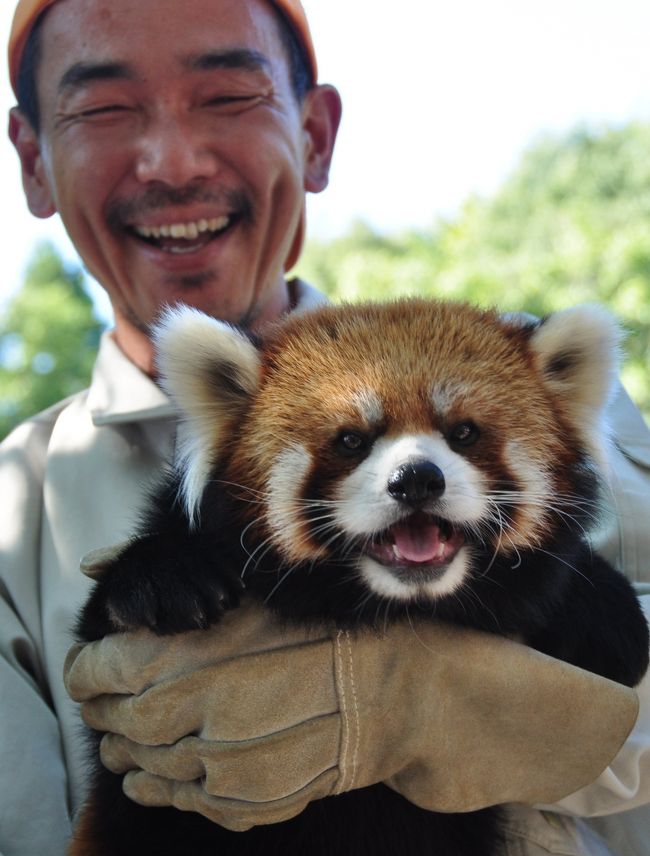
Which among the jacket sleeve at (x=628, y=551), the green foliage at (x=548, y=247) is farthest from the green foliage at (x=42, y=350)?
the jacket sleeve at (x=628, y=551)

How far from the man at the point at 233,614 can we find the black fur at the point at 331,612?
0.07 metres

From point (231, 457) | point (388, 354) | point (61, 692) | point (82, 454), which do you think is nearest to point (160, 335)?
point (231, 457)

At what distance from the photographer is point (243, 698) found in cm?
189

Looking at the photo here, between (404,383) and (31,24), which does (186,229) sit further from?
(404,383)

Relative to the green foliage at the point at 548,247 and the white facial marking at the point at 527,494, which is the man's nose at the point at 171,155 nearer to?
the green foliage at the point at 548,247

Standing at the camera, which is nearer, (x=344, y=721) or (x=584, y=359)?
(x=344, y=721)

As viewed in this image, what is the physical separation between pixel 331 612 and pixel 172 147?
5.17 ft

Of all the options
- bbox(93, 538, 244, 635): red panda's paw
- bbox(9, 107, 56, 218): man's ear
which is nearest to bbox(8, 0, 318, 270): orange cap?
bbox(9, 107, 56, 218): man's ear

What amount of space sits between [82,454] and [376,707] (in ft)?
4.48

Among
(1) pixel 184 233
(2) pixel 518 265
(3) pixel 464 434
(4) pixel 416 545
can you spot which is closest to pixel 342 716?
(4) pixel 416 545

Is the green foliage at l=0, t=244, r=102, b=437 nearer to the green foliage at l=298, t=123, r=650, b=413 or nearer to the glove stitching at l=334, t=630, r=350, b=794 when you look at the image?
the green foliage at l=298, t=123, r=650, b=413

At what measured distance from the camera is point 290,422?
1.97 metres

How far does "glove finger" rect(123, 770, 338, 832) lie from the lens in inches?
73.5

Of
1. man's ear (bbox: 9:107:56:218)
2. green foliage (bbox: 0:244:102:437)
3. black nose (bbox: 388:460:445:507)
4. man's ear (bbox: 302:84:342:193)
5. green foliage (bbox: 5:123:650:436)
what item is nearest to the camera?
black nose (bbox: 388:460:445:507)
